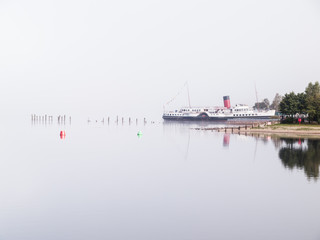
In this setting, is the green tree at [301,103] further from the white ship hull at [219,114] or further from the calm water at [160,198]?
the white ship hull at [219,114]

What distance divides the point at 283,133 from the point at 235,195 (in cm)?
5747

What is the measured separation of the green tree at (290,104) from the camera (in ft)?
277

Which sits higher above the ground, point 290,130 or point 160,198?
point 290,130

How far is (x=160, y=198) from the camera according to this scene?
2384cm

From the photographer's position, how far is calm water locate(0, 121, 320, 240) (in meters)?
17.7

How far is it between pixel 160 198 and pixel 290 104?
69.1m

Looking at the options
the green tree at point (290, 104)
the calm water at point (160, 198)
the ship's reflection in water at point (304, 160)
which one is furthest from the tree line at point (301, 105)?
the calm water at point (160, 198)

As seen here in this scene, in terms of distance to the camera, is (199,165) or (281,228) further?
(199,165)

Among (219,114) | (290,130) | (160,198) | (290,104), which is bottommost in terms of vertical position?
(160,198)

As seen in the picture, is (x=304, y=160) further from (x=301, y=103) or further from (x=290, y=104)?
(x=301, y=103)

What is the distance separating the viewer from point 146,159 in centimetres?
4303

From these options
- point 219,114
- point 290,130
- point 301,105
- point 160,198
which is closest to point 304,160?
point 160,198

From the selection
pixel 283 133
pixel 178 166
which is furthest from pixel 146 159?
pixel 283 133

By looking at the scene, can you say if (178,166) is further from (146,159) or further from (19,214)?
(19,214)
